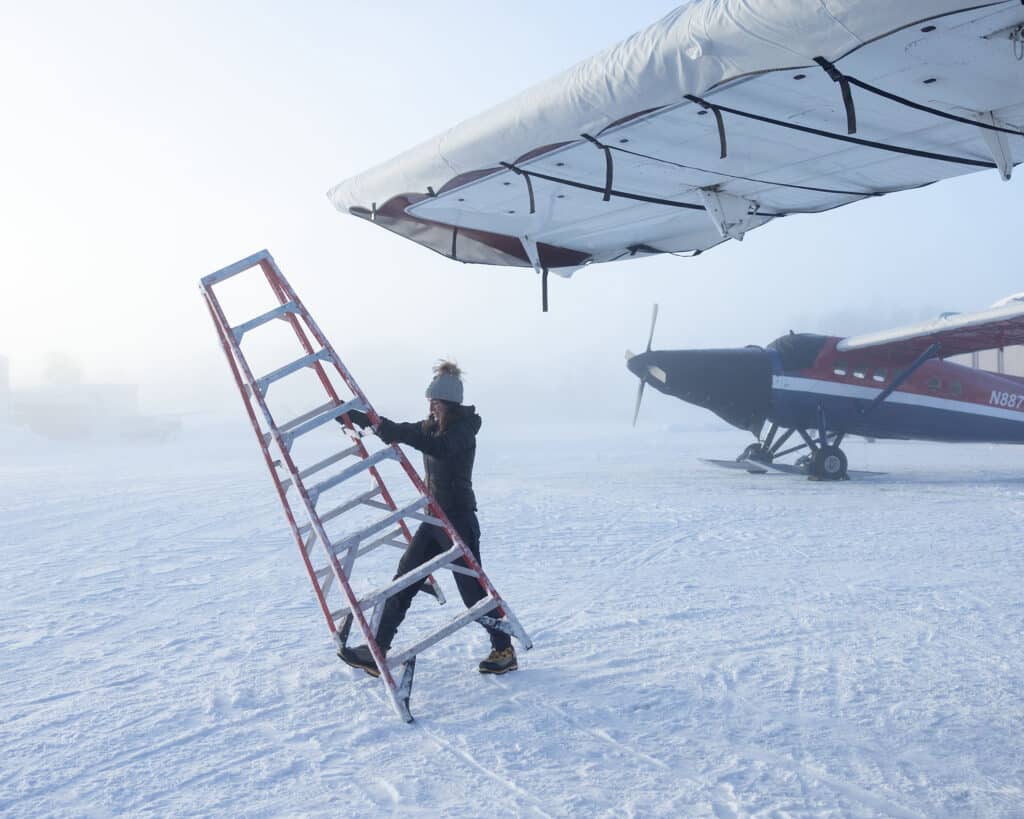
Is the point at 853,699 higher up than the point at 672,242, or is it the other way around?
the point at 672,242

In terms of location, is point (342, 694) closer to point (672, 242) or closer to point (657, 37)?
point (672, 242)

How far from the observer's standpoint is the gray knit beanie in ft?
15.2

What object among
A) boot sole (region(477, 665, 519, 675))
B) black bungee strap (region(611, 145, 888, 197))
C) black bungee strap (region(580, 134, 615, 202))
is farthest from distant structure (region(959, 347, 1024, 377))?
black bungee strap (region(580, 134, 615, 202))

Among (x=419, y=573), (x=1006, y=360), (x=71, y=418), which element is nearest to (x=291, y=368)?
(x=419, y=573)

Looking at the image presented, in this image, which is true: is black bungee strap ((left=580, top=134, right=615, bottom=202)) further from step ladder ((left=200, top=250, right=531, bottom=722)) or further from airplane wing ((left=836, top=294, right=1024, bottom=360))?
airplane wing ((left=836, top=294, right=1024, bottom=360))

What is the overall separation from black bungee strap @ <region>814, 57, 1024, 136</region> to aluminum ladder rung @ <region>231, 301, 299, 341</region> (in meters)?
3.25

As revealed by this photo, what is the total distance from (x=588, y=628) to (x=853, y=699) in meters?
1.95

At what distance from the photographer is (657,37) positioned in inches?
105

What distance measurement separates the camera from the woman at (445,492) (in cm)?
452

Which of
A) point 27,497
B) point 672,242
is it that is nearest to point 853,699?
point 672,242

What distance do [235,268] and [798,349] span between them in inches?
563

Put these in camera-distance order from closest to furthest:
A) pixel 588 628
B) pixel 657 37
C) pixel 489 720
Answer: pixel 657 37 → pixel 489 720 → pixel 588 628

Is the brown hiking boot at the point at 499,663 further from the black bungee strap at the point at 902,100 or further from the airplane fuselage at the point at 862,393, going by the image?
the airplane fuselage at the point at 862,393

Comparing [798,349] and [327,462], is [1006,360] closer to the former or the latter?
[798,349]
